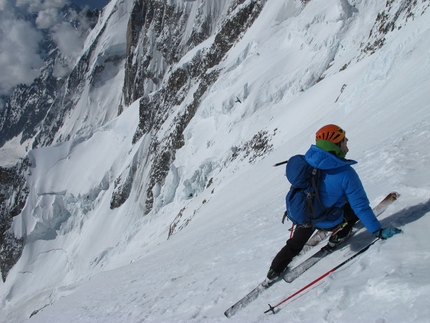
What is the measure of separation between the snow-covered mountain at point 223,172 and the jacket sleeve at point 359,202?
25 cm

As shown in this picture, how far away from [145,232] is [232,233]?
33847 mm

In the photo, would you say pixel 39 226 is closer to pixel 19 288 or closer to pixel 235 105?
pixel 19 288

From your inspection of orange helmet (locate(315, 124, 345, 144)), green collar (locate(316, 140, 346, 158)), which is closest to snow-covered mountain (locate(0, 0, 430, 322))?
green collar (locate(316, 140, 346, 158))

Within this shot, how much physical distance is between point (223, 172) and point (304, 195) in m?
25.7

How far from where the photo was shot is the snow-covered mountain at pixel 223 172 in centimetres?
381

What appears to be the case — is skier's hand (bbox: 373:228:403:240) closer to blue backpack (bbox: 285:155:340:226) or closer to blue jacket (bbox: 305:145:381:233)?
blue jacket (bbox: 305:145:381:233)

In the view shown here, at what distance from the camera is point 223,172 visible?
29219 millimetres

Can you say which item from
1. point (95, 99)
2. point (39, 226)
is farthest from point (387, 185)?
point (95, 99)

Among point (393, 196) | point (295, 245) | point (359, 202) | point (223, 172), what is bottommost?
point (223, 172)

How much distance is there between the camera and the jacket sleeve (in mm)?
3293

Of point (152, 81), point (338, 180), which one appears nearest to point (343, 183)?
point (338, 180)

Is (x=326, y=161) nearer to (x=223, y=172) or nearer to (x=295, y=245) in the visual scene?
(x=295, y=245)

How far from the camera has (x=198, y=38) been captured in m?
76.9

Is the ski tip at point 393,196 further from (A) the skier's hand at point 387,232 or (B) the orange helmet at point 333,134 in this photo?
(B) the orange helmet at point 333,134
